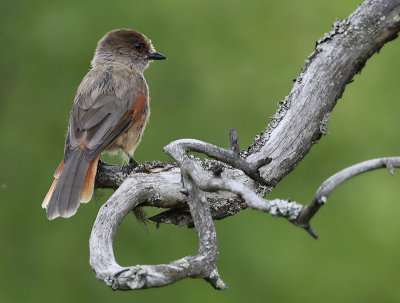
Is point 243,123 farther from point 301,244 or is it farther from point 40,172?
→ point 40,172

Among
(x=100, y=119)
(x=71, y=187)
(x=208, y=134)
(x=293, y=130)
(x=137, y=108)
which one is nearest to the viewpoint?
(x=293, y=130)

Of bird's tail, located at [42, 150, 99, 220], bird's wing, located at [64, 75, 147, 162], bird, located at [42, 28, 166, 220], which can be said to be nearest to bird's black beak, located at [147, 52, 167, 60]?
bird, located at [42, 28, 166, 220]

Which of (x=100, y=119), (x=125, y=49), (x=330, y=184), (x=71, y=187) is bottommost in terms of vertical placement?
A: (x=71, y=187)

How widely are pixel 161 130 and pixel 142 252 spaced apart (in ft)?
3.59

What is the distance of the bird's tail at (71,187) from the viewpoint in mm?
4941

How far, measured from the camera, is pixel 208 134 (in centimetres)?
684

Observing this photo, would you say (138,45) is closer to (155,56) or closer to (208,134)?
(155,56)

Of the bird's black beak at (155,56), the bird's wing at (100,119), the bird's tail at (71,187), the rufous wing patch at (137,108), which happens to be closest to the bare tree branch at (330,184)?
the bird's tail at (71,187)

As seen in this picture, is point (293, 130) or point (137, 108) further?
point (137, 108)

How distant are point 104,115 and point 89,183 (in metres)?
0.81

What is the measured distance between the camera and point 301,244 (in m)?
6.61

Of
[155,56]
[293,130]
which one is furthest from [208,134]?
[293,130]

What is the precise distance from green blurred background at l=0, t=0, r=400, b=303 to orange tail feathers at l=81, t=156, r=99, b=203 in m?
1.25

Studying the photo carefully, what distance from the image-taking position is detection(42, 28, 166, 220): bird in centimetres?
507
